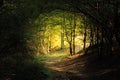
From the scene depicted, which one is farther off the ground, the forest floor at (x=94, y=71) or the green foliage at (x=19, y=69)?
the green foliage at (x=19, y=69)

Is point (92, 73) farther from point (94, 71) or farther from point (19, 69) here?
point (19, 69)

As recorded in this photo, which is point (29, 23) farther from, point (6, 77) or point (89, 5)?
point (89, 5)

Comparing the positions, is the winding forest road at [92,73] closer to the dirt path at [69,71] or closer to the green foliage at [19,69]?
the dirt path at [69,71]

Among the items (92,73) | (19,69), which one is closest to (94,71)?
(92,73)

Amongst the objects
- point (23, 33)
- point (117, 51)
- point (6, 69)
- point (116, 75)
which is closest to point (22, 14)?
point (23, 33)

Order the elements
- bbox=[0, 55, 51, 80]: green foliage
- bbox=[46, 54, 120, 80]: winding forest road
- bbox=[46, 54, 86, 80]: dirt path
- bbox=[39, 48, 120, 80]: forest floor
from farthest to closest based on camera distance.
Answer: bbox=[46, 54, 86, 80]: dirt path < bbox=[39, 48, 120, 80]: forest floor < bbox=[46, 54, 120, 80]: winding forest road < bbox=[0, 55, 51, 80]: green foliage

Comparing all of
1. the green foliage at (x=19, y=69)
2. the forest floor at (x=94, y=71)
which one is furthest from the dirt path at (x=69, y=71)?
the green foliage at (x=19, y=69)

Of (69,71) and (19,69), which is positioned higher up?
(19,69)

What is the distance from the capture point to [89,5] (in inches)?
956

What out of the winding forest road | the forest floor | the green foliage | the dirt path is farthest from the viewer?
the dirt path

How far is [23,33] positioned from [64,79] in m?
4.52

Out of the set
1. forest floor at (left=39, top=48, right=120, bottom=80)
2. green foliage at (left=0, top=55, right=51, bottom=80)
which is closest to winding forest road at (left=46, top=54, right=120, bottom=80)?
forest floor at (left=39, top=48, right=120, bottom=80)

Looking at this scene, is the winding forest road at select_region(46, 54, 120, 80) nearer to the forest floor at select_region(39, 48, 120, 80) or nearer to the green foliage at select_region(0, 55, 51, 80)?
the forest floor at select_region(39, 48, 120, 80)

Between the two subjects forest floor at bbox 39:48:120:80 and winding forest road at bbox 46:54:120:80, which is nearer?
winding forest road at bbox 46:54:120:80
